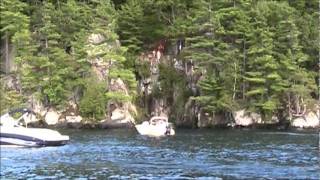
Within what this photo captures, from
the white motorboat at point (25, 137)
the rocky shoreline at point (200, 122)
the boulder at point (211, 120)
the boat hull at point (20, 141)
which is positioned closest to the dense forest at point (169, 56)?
the boulder at point (211, 120)

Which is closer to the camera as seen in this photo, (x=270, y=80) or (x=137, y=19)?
(x=270, y=80)

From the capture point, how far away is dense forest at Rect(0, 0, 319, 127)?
191ft

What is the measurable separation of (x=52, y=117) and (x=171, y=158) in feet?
86.4

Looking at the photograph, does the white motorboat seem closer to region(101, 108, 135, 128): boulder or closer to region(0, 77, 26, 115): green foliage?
region(0, 77, 26, 115): green foliage

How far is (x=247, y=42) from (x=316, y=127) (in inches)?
413

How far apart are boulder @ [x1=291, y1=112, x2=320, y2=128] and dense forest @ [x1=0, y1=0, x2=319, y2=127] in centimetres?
73

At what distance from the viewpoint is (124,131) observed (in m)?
53.7

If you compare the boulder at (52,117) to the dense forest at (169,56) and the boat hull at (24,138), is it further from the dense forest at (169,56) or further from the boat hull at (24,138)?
the boat hull at (24,138)

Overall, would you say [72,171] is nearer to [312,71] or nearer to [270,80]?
[270,80]

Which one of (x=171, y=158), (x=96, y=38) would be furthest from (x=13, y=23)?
(x=171, y=158)

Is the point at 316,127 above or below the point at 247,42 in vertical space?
below

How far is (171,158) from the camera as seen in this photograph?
34.9 meters

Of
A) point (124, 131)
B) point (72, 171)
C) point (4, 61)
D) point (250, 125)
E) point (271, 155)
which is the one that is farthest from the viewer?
point (4, 61)

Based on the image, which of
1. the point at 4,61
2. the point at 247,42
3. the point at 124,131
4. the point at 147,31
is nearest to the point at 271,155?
the point at 124,131
